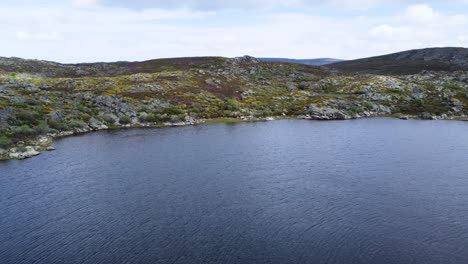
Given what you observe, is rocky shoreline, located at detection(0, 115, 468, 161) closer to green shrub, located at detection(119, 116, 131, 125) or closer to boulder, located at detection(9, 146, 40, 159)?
boulder, located at detection(9, 146, 40, 159)

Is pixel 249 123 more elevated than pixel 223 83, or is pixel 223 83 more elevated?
pixel 223 83

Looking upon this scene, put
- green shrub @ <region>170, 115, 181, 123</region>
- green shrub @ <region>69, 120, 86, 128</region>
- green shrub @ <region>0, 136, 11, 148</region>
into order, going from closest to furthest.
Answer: green shrub @ <region>0, 136, 11, 148</region> → green shrub @ <region>69, 120, 86, 128</region> → green shrub @ <region>170, 115, 181, 123</region>

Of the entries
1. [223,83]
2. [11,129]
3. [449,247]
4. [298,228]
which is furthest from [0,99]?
[449,247]

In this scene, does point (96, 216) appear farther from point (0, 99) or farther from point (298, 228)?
point (0, 99)

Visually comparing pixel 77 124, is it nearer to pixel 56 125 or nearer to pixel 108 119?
pixel 56 125

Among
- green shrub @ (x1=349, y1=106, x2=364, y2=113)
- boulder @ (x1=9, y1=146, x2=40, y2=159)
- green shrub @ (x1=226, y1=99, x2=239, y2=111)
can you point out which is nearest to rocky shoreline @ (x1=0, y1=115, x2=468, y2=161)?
boulder @ (x1=9, y1=146, x2=40, y2=159)

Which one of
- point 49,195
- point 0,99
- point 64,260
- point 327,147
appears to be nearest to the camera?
point 64,260

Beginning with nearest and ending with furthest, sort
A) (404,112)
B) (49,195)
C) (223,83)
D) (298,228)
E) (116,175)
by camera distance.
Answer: (298,228) < (49,195) < (116,175) < (404,112) < (223,83)
